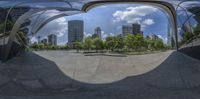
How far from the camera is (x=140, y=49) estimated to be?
4730 mm

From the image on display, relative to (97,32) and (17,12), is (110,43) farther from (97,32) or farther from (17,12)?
(17,12)

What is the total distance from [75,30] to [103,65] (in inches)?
15.8

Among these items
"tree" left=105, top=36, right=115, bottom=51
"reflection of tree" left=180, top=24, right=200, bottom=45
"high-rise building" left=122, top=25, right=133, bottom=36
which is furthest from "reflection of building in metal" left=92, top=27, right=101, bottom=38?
"reflection of tree" left=180, top=24, right=200, bottom=45

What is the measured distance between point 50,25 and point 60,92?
24.3 inches

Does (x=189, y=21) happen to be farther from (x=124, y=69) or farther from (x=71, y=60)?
(x=71, y=60)

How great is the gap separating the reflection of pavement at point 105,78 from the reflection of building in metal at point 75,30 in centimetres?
15

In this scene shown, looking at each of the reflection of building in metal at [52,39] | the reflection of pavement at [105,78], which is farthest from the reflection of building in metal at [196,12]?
the reflection of building in metal at [52,39]

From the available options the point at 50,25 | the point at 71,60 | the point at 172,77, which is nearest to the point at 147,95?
the point at 172,77

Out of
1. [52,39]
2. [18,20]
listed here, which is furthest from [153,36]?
[18,20]

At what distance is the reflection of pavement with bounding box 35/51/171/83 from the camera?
182 inches

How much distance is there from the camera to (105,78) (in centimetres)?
462

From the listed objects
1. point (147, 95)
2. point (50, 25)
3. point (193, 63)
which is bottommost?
point (147, 95)

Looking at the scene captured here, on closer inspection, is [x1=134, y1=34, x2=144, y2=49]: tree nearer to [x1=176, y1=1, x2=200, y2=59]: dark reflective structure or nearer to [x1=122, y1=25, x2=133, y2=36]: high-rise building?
[x1=122, y1=25, x2=133, y2=36]: high-rise building

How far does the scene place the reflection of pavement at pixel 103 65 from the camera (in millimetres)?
4629
